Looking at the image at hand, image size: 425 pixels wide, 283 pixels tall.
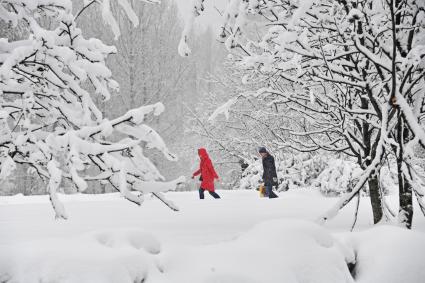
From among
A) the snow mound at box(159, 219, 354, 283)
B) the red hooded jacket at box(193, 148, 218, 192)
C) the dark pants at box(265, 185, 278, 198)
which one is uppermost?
the snow mound at box(159, 219, 354, 283)

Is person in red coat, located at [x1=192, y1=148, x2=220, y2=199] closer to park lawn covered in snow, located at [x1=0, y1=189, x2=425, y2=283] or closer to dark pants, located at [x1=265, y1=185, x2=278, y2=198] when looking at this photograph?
dark pants, located at [x1=265, y1=185, x2=278, y2=198]

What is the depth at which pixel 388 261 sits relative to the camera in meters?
2.48

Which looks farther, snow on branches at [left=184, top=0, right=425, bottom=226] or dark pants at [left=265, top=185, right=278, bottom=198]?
dark pants at [left=265, top=185, right=278, bottom=198]

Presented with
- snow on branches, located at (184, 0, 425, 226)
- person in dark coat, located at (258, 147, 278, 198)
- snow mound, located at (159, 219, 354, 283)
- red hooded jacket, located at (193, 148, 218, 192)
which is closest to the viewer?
snow mound, located at (159, 219, 354, 283)

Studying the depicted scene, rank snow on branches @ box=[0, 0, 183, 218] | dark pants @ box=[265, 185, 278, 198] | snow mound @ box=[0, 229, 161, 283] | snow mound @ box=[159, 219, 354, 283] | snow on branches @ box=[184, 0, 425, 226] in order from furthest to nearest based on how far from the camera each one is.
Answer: dark pants @ box=[265, 185, 278, 198] < snow on branches @ box=[184, 0, 425, 226] < snow on branches @ box=[0, 0, 183, 218] < snow mound @ box=[159, 219, 354, 283] < snow mound @ box=[0, 229, 161, 283]

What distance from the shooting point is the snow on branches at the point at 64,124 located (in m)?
2.75

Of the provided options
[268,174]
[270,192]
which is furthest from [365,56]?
[268,174]

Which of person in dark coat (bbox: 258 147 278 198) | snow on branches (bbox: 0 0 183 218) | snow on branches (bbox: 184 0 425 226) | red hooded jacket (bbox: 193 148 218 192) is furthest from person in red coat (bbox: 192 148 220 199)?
snow on branches (bbox: 0 0 183 218)

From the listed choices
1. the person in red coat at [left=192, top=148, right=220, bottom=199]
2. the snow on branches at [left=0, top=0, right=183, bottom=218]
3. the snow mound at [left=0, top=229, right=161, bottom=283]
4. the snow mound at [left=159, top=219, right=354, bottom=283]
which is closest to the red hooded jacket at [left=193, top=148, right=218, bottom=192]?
the person in red coat at [left=192, top=148, right=220, bottom=199]

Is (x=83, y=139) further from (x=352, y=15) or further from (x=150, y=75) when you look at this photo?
(x=150, y=75)

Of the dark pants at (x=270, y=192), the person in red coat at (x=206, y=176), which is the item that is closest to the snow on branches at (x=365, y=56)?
the dark pants at (x=270, y=192)

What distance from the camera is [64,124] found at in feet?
11.6

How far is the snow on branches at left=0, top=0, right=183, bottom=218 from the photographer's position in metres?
2.75

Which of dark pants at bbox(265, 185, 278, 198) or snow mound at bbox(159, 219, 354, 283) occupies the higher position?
snow mound at bbox(159, 219, 354, 283)
